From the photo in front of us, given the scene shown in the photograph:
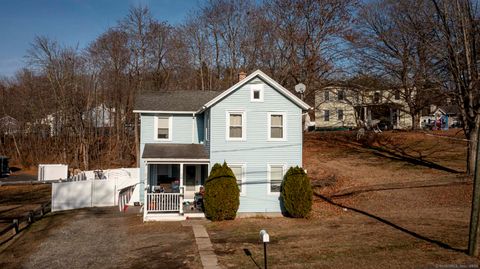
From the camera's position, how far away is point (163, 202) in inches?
812

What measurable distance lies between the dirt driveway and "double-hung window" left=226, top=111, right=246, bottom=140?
509cm

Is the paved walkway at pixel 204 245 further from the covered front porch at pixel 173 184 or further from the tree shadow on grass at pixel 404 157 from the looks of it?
the tree shadow on grass at pixel 404 157

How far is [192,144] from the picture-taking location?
23.9m

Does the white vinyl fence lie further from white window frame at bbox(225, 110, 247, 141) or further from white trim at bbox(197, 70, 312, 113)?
white trim at bbox(197, 70, 312, 113)

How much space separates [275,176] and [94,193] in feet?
35.9

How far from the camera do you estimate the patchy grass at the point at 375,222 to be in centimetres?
1280

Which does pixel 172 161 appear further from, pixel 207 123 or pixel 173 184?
pixel 207 123

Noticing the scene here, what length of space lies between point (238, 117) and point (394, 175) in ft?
43.4

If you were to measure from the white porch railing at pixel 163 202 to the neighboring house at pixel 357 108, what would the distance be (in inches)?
958

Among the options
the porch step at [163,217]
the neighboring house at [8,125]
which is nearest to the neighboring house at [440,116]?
the porch step at [163,217]

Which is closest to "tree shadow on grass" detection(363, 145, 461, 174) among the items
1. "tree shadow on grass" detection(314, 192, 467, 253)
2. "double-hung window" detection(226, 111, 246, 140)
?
"tree shadow on grass" detection(314, 192, 467, 253)

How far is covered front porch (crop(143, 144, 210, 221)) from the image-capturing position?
2055 centimetres

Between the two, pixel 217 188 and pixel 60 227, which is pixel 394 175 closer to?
pixel 217 188

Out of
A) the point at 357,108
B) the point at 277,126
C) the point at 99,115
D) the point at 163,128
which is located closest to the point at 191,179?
the point at 163,128
